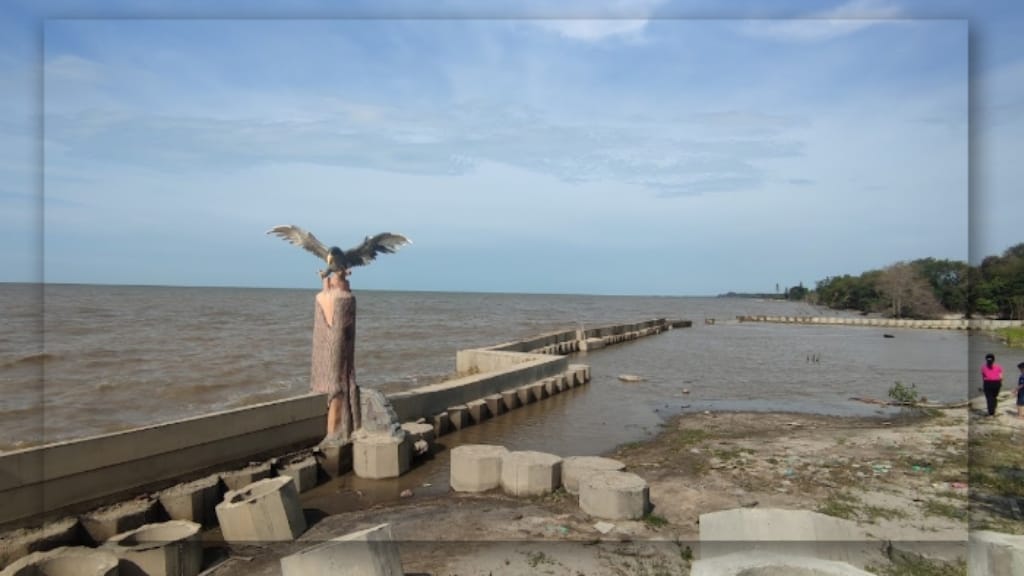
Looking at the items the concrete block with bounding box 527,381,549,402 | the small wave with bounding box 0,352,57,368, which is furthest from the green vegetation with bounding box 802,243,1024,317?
the small wave with bounding box 0,352,57,368

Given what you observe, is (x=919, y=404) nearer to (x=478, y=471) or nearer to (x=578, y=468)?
(x=578, y=468)

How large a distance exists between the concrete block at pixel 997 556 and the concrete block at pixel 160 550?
706 centimetres

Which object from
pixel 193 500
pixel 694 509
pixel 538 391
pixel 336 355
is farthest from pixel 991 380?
pixel 193 500

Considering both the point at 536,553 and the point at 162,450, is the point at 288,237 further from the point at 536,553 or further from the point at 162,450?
the point at 536,553

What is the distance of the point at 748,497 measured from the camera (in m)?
8.44

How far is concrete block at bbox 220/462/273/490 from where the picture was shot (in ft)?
27.9

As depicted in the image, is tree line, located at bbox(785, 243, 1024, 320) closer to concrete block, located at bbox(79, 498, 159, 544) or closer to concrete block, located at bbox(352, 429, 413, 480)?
concrete block, located at bbox(352, 429, 413, 480)

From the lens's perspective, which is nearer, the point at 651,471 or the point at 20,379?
the point at 651,471

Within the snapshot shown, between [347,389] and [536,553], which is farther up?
[347,389]

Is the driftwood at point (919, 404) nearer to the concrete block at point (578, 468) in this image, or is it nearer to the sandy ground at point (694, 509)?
the sandy ground at point (694, 509)

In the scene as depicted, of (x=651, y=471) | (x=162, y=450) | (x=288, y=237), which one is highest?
(x=288, y=237)

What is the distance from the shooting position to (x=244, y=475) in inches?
342

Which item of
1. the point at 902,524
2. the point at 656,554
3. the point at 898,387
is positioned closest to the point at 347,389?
the point at 656,554

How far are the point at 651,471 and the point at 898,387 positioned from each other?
11818mm
